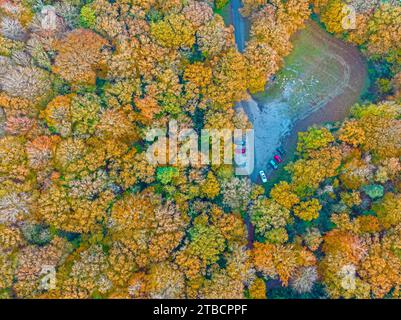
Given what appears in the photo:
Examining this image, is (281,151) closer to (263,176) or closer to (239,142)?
(263,176)

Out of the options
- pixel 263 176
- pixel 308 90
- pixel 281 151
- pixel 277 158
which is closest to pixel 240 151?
pixel 263 176

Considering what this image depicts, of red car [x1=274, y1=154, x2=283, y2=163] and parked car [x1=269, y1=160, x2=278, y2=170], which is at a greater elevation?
red car [x1=274, y1=154, x2=283, y2=163]

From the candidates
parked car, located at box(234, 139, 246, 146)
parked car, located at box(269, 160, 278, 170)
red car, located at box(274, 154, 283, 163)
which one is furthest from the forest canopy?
red car, located at box(274, 154, 283, 163)

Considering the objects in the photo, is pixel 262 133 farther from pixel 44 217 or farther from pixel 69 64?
pixel 44 217

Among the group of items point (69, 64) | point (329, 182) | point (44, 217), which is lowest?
point (44, 217)

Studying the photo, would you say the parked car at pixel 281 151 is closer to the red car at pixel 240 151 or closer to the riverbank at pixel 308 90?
the riverbank at pixel 308 90

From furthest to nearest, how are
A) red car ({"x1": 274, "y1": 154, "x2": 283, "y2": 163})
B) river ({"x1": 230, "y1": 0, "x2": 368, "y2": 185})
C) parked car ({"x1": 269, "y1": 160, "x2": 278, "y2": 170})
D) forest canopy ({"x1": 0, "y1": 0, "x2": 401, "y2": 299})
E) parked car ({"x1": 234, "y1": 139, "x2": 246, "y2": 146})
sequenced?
1. river ({"x1": 230, "y1": 0, "x2": 368, "y2": 185})
2. red car ({"x1": 274, "y1": 154, "x2": 283, "y2": 163})
3. parked car ({"x1": 269, "y1": 160, "x2": 278, "y2": 170})
4. parked car ({"x1": 234, "y1": 139, "x2": 246, "y2": 146})
5. forest canopy ({"x1": 0, "y1": 0, "x2": 401, "y2": 299})

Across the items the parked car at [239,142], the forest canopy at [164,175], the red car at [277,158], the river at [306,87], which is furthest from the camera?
the river at [306,87]

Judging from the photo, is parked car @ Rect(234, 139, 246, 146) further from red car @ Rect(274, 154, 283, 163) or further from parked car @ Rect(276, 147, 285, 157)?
parked car @ Rect(276, 147, 285, 157)

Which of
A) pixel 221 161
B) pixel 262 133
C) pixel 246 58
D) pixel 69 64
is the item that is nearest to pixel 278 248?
pixel 221 161

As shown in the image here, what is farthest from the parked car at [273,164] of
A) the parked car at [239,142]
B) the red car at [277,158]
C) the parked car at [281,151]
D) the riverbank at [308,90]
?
the parked car at [239,142]
